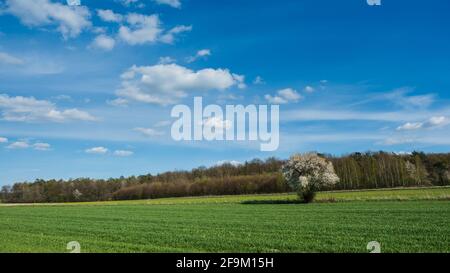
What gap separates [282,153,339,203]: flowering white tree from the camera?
206 ft

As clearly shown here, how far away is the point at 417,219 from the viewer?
30.2m

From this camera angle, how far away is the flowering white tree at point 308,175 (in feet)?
206

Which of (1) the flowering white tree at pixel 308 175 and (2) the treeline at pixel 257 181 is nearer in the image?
(1) the flowering white tree at pixel 308 175

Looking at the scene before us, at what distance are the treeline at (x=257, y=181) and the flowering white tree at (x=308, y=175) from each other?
135 feet

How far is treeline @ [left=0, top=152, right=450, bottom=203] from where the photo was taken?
361 feet

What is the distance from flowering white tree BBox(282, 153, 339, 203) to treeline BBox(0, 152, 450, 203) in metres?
41.3

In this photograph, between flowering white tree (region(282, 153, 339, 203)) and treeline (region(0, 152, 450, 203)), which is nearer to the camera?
flowering white tree (region(282, 153, 339, 203))
